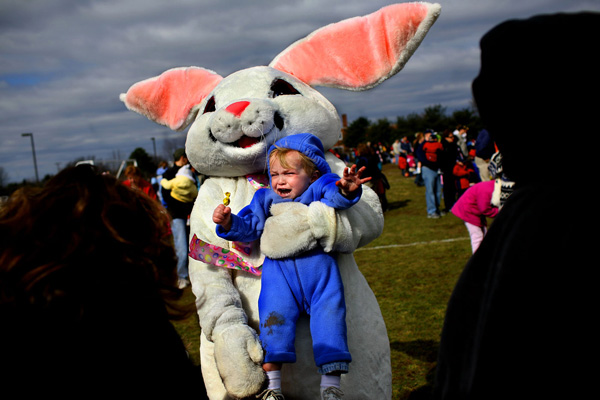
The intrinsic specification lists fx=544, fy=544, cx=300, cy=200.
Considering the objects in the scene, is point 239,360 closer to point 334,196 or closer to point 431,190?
point 334,196

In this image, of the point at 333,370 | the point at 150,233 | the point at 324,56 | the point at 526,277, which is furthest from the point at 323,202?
the point at 526,277

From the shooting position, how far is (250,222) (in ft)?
8.77

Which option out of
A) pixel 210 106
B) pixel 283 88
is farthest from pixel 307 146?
pixel 210 106

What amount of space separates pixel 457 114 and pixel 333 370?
48517 mm

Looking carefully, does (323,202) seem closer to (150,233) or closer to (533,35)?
(150,233)

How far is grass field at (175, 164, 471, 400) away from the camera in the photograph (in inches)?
173

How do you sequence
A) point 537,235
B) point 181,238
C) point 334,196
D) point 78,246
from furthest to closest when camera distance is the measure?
point 181,238 → point 334,196 → point 78,246 → point 537,235

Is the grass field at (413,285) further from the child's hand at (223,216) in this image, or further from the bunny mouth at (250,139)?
the bunny mouth at (250,139)

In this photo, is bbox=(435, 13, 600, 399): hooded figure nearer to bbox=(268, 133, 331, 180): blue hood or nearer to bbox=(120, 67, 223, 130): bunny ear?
bbox=(268, 133, 331, 180): blue hood

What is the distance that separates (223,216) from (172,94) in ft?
4.95

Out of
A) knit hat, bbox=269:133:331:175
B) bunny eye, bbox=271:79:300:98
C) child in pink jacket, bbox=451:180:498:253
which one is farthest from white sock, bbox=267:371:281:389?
child in pink jacket, bbox=451:180:498:253

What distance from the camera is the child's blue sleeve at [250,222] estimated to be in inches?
103

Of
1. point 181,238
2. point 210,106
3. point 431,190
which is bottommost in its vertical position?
point 431,190

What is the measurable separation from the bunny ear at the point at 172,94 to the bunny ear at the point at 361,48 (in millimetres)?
503
